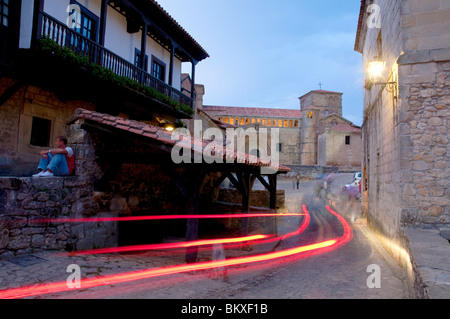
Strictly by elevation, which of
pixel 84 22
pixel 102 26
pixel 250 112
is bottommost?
pixel 102 26

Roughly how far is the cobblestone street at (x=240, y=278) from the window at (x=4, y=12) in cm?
604

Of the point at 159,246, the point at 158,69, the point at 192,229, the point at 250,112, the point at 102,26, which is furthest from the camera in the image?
the point at 250,112

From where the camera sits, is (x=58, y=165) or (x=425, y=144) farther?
(x=58, y=165)

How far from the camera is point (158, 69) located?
1350 cm

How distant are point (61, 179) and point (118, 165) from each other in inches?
47.3

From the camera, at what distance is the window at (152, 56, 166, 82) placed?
13.0 meters

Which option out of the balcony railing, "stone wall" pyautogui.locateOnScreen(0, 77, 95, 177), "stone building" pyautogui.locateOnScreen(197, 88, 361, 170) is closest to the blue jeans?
"stone wall" pyautogui.locateOnScreen(0, 77, 95, 177)

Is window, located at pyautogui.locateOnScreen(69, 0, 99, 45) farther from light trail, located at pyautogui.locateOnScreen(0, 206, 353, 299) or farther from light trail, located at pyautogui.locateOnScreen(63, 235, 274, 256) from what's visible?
light trail, located at pyautogui.locateOnScreen(0, 206, 353, 299)

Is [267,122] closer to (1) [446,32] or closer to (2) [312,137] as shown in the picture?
(2) [312,137]

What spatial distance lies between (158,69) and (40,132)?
6.56 meters

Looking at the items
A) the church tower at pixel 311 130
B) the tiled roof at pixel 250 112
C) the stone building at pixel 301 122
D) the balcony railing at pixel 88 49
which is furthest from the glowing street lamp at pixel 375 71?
the tiled roof at pixel 250 112

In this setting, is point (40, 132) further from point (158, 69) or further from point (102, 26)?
point (158, 69)

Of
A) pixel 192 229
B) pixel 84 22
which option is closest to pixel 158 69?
pixel 84 22

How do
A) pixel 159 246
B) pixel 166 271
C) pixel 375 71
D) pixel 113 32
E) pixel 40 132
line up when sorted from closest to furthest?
pixel 166 271 → pixel 375 71 → pixel 159 246 → pixel 40 132 → pixel 113 32
